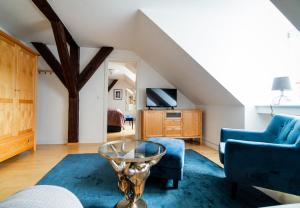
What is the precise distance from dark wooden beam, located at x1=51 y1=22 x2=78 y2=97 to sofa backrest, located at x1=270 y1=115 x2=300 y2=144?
3.40 metres

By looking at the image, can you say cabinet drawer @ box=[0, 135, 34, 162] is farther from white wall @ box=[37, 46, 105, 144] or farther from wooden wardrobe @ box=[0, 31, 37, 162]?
white wall @ box=[37, 46, 105, 144]

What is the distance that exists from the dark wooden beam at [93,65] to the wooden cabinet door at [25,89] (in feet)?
3.12

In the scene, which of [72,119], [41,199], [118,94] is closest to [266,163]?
[41,199]

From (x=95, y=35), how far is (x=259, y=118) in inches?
133

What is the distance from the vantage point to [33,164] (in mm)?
2600

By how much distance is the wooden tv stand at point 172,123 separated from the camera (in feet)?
12.9

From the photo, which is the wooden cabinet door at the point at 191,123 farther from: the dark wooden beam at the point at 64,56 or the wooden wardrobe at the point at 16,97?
the wooden wardrobe at the point at 16,97

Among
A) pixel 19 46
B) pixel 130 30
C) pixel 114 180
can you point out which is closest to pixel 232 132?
pixel 114 180

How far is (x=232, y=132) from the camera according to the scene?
7.45 feet

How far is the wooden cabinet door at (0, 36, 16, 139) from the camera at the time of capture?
94.0 inches

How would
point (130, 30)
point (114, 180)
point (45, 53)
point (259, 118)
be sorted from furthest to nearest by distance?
point (45, 53)
point (130, 30)
point (259, 118)
point (114, 180)

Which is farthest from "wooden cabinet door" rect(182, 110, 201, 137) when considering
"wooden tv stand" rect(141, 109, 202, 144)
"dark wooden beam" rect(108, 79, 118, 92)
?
"dark wooden beam" rect(108, 79, 118, 92)

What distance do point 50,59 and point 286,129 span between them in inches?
171

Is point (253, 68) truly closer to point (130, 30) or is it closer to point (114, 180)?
point (130, 30)
